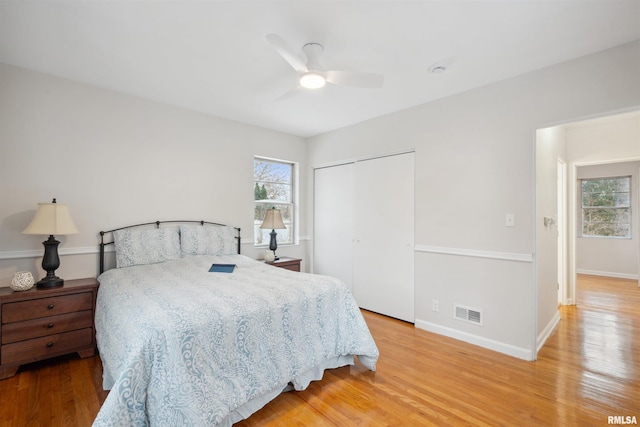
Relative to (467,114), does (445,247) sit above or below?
below

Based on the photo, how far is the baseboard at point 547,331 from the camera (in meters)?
2.86

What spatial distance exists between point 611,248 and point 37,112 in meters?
9.38

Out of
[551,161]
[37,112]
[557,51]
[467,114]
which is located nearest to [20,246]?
[37,112]

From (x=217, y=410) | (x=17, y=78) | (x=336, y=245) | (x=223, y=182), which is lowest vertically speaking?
(x=217, y=410)

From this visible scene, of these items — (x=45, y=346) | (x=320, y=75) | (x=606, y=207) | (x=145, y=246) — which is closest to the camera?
(x=320, y=75)

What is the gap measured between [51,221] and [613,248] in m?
9.04

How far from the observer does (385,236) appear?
3.86m

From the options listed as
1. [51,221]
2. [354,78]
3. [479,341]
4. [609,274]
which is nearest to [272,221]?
[51,221]

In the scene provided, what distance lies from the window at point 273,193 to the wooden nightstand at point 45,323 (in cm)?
211

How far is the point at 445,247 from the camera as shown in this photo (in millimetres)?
3244

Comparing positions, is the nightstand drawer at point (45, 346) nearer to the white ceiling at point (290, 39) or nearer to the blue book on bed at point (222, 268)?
the blue book on bed at point (222, 268)

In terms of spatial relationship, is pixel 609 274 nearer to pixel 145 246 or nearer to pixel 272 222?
pixel 272 222

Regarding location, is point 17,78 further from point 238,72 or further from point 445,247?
point 445,247

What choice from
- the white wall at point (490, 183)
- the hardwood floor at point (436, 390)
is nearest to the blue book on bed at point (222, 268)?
the hardwood floor at point (436, 390)
